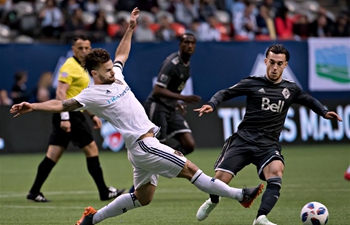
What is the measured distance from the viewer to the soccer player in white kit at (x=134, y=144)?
7.55 meters

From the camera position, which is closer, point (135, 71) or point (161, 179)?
point (161, 179)

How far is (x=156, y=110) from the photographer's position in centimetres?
1205

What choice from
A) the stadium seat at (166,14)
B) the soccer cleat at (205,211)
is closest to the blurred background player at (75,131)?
the soccer cleat at (205,211)

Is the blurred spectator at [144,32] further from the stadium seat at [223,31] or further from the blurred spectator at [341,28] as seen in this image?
the blurred spectator at [341,28]

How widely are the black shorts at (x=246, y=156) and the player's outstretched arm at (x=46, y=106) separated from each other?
1980mm

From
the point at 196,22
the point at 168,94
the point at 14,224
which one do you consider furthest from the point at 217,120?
the point at 14,224

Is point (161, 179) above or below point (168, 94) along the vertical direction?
below

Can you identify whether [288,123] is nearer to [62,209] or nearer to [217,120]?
[217,120]

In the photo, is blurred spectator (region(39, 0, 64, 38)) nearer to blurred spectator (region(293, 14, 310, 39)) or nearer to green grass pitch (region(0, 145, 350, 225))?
green grass pitch (region(0, 145, 350, 225))

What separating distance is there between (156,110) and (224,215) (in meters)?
2.97

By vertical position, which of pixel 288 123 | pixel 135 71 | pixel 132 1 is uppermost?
pixel 132 1

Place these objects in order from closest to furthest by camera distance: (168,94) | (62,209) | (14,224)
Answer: (14,224) → (62,209) → (168,94)

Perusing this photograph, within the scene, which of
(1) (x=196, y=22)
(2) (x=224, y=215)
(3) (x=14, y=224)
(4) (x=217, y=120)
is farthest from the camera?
(1) (x=196, y=22)

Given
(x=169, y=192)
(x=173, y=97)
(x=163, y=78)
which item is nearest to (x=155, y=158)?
(x=173, y=97)
